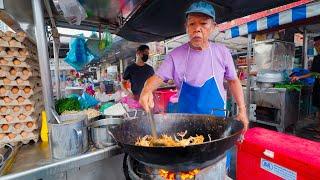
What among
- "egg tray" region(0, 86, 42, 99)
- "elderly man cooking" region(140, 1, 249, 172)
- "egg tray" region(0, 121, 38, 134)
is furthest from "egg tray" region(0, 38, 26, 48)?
"elderly man cooking" region(140, 1, 249, 172)

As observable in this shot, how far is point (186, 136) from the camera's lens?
1238 millimetres

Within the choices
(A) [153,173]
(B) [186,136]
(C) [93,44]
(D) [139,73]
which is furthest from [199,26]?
(D) [139,73]

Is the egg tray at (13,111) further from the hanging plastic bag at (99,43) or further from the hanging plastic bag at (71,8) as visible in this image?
the hanging plastic bag at (99,43)

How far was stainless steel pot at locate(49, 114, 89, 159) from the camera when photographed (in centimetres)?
104

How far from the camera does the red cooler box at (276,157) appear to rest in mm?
1683

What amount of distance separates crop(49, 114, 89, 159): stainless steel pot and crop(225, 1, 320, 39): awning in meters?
3.81

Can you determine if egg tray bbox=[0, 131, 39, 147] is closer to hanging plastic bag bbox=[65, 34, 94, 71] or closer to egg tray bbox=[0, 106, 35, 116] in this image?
egg tray bbox=[0, 106, 35, 116]

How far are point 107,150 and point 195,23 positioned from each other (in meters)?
1.01

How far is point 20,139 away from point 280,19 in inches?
164

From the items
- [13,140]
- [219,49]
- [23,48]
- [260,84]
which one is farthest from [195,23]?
[260,84]

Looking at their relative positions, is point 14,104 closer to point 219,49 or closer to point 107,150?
point 107,150

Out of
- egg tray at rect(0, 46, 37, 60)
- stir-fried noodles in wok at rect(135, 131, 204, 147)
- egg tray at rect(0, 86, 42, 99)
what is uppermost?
egg tray at rect(0, 46, 37, 60)

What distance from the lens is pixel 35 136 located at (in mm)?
1341

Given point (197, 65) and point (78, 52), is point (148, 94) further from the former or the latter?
point (78, 52)
